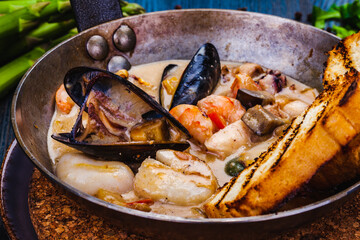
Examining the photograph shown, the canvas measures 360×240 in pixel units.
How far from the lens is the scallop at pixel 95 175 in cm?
172

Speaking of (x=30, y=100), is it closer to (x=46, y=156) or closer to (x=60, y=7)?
(x=46, y=156)

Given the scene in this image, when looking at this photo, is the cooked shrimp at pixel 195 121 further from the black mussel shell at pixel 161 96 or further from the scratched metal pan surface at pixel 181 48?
the scratched metal pan surface at pixel 181 48

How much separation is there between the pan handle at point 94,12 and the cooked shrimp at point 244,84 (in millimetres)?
1046

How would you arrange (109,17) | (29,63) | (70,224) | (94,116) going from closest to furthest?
(70,224), (94,116), (109,17), (29,63)

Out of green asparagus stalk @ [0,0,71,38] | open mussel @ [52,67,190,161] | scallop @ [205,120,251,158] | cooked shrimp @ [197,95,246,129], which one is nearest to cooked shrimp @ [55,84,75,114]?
open mussel @ [52,67,190,161]

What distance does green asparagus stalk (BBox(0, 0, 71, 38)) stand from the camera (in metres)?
3.11

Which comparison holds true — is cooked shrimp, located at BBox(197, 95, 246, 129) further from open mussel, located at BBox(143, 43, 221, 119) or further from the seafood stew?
open mussel, located at BBox(143, 43, 221, 119)

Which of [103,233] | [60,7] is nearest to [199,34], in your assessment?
[60,7]

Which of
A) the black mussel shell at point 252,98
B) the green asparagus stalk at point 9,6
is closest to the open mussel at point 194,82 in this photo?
the black mussel shell at point 252,98

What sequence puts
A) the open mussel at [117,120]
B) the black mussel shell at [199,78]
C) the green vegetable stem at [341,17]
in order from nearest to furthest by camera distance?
the open mussel at [117,120] < the black mussel shell at [199,78] < the green vegetable stem at [341,17]

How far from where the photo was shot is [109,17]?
2.73 meters

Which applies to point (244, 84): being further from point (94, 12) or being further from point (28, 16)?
point (28, 16)

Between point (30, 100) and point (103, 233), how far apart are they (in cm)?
96

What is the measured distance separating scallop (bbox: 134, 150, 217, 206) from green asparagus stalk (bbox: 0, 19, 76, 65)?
224cm
